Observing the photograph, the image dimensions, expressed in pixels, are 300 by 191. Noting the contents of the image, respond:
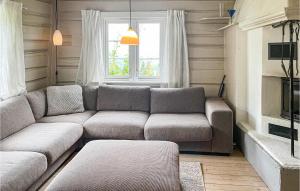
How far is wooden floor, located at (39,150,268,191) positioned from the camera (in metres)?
3.08

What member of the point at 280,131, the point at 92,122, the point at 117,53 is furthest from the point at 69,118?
the point at 280,131

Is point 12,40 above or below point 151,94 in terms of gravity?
above

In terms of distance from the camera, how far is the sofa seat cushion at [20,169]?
2.32 metres

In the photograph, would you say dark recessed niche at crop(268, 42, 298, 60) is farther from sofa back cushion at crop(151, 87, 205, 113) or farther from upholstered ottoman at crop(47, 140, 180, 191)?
upholstered ottoman at crop(47, 140, 180, 191)

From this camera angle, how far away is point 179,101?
4527mm

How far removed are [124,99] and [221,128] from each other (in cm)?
146

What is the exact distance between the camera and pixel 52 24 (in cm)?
501

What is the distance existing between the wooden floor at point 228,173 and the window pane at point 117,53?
180cm

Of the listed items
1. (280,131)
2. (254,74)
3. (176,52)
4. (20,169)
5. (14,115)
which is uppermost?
(176,52)

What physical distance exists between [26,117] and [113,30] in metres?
1.97

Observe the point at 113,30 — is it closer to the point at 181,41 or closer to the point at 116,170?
the point at 181,41

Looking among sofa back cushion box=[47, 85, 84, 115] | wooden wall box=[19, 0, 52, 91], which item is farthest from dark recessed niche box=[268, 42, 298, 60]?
wooden wall box=[19, 0, 52, 91]

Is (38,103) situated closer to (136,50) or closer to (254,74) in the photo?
(136,50)

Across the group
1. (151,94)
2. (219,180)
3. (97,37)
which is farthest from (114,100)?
(219,180)
